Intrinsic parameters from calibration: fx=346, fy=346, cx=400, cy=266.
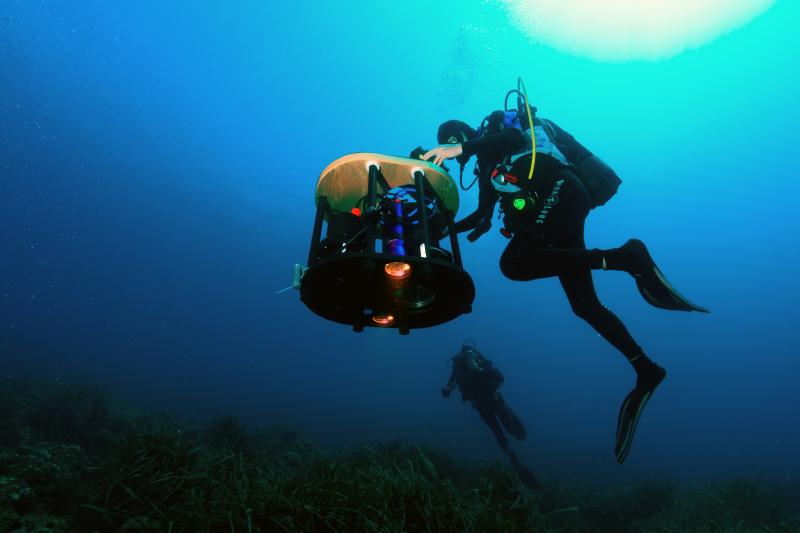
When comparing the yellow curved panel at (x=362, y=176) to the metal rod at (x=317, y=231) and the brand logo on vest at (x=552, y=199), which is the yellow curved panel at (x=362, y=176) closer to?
the metal rod at (x=317, y=231)

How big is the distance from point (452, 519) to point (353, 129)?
208 ft

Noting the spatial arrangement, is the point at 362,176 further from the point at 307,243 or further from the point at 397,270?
the point at 307,243

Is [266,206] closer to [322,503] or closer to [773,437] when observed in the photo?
[322,503]

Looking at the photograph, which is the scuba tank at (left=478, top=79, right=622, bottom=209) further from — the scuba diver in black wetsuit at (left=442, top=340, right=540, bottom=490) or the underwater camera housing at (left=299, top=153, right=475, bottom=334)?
the scuba diver in black wetsuit at (left=442, top=340, right=540, bottom=490)

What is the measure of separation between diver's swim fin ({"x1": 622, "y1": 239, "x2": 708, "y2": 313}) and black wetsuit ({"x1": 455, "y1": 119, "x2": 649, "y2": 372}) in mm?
212

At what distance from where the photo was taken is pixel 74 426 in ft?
22.7

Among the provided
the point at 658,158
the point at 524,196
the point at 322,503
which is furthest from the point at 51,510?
the point at 658,158

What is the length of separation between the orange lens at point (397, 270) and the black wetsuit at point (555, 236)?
77.2 inches

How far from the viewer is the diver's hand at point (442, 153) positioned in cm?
363

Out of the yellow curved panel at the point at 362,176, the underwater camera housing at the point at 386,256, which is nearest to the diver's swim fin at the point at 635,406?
the underwater camera housing at the point at 386,256

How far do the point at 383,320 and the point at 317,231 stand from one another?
0.95m

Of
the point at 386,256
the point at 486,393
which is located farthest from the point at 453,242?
the point at 486,393

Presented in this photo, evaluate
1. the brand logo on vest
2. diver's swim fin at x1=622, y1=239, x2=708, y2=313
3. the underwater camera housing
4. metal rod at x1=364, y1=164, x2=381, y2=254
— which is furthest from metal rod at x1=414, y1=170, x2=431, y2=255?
diver's swim fin at x1=622, y1=239, x2=708, y2=313

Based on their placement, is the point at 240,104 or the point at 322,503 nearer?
the point at 322,503
